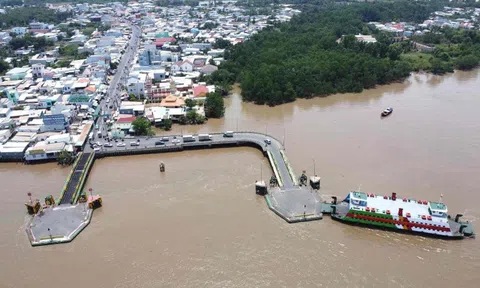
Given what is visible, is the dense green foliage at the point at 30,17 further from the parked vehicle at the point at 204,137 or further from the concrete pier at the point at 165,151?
the parked vehicle at the point at 204,137

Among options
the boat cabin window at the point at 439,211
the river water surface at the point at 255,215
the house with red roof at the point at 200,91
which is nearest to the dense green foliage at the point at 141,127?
the river water surface at the point at 255,215

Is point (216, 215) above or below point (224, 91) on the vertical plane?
below

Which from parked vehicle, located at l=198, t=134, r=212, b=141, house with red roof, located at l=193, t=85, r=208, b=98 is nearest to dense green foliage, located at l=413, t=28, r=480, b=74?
house with red roof, located at l=193, t=85, r=208, b=98

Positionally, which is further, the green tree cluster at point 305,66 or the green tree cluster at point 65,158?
the green tree cluster at point 305,66

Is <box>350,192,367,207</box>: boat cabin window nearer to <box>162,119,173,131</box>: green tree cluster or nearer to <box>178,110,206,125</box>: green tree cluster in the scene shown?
<box>178,110,206,125</box>: green tree cluster

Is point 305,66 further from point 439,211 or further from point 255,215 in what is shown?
point 439,211

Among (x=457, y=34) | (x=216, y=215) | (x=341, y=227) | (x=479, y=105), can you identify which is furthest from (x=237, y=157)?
(x=457, y=34)

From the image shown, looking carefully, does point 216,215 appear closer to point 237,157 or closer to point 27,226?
point 237,157
